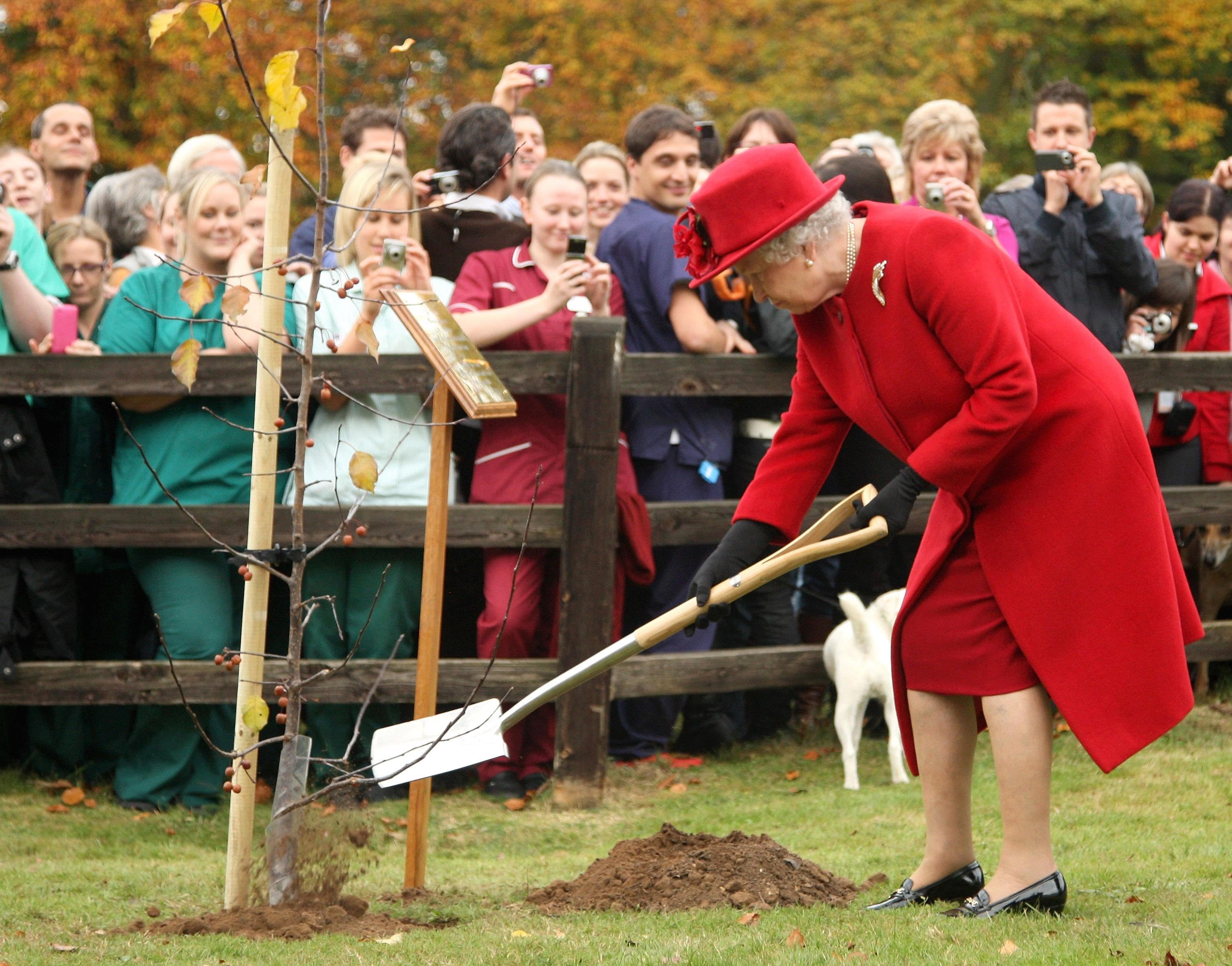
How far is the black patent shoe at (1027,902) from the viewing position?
399 centimetres

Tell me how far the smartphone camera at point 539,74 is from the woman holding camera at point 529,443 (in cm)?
153

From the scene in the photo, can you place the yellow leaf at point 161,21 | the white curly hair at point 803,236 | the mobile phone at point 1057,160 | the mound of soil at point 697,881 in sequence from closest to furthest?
the yellow leaf at point 161,21 → the white curly hair at point 803,236 → the mound of soil at point 697,881 → the mobile phone at point 1057,160

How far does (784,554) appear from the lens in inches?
157

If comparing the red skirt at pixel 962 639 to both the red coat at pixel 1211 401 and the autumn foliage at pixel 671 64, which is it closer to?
the red coat at pixel 1211 401

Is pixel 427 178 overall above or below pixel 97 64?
below

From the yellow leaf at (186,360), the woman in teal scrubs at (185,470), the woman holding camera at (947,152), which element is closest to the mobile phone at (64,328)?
the woman in teal scrubs at (185,470)

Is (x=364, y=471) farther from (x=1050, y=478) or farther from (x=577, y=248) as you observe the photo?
(x=577, y=248)

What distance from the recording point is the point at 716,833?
5.68 m

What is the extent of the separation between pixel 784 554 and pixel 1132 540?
87 centimetres

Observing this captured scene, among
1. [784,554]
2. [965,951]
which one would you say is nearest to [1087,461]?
[784,554]

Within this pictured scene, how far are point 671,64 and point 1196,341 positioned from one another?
12.8 meters

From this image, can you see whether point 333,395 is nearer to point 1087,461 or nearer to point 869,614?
point 869,614

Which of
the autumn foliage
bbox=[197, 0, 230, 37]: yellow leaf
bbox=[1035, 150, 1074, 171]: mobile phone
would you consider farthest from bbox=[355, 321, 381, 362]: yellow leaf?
the autumn foliage

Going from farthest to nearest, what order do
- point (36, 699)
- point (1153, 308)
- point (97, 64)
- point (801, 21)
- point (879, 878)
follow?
point (801, 21)
point (97, 64)
point (1153, 308)
point (36, 699)
point (879, 878)
